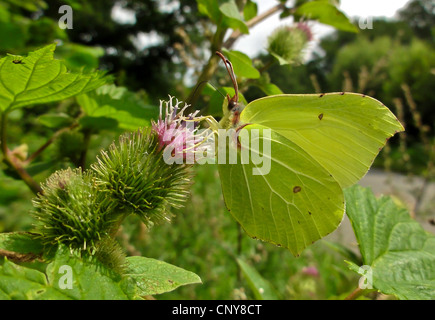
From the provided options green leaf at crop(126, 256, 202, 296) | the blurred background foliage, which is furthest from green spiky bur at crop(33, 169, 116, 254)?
the blurred background foliage

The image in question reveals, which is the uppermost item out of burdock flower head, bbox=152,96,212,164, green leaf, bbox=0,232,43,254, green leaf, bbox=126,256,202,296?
burdock flower head, bbox=152,96,212,164

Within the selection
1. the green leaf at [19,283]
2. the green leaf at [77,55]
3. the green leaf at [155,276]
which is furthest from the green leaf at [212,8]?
the green leaf at [77,55]

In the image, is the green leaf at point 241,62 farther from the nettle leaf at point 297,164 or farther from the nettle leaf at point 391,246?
the nettle leaf at point 391,246

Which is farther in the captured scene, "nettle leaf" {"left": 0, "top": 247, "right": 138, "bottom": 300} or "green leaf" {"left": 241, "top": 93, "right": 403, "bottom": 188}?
"green leaf" {"left": 241, "top": 93, "right": 403, "bottom": 188}

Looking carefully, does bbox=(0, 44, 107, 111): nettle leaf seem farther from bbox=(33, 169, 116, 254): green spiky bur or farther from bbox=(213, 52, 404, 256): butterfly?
bbox=(213, 52, 404, 256): butterfly
